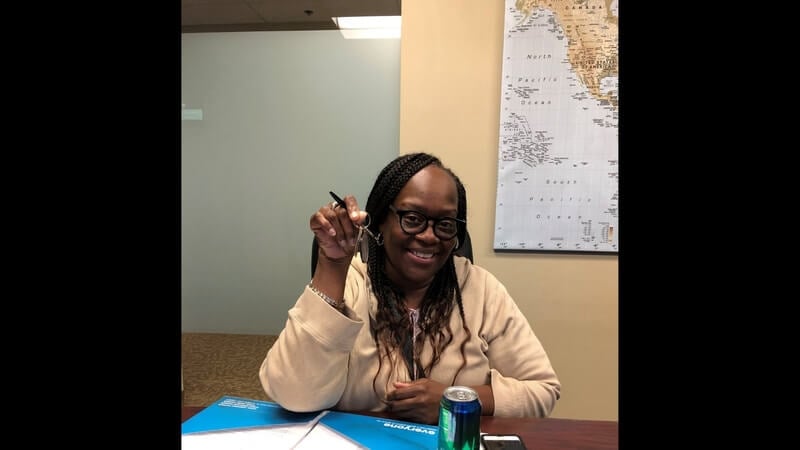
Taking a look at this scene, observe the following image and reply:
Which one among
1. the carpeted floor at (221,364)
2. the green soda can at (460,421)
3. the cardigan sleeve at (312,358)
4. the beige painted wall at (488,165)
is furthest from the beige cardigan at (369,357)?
the carpeted floor at (221,364)

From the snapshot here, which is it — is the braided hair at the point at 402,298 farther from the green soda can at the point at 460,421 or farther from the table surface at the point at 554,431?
the green soda can at the point at 460,421

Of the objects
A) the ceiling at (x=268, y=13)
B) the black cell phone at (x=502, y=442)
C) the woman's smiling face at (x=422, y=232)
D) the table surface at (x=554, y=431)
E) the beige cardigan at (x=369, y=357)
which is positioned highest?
the ceiling at (x=268, y=13)

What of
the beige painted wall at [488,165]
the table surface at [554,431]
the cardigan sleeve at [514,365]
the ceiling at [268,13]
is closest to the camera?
the table surface at [554,431]

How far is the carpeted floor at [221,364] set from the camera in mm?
2172

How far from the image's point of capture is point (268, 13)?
217 centimetres

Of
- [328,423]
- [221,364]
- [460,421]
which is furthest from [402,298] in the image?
[221,364]

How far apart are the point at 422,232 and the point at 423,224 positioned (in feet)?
0.07

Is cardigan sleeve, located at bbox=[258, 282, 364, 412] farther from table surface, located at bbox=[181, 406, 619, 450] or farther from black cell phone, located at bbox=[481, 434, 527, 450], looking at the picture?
black cell phone, located at bbox=[481, 434, 527, 450]

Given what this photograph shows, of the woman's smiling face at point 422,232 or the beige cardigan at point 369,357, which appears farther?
the woman's smiling face at point 422,232

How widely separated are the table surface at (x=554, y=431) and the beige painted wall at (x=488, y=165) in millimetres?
1035

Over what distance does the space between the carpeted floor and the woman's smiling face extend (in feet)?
4.95

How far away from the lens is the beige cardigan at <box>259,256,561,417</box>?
82cm
